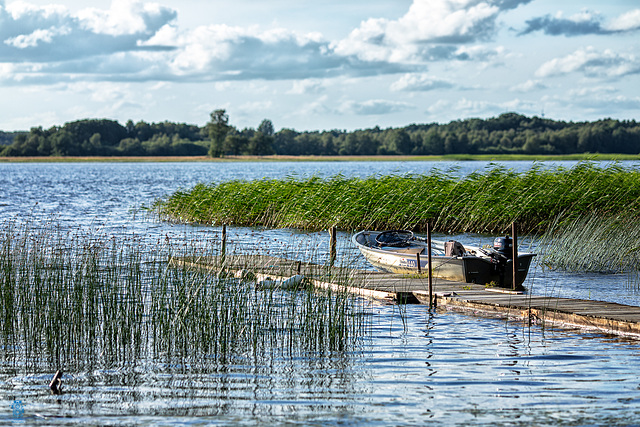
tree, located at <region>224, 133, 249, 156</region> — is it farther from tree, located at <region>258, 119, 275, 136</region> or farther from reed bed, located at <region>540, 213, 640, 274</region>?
reed bed, located at <region>540, 213, 640, 274</region>

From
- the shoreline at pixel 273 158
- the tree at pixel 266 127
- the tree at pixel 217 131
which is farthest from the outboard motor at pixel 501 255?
the tree at pixel 266 127

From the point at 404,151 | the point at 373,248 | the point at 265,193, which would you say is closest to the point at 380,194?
the point at 265,193

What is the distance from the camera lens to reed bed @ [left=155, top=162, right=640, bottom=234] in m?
24.1

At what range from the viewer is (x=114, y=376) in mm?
9070

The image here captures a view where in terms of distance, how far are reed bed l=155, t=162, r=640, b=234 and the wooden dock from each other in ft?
28.8

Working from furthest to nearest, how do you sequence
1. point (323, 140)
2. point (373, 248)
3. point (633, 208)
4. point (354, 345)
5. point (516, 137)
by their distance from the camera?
point (323, 140) → point (516, 137) → point (633, 208) → point (373, 248) → point (354, 345)

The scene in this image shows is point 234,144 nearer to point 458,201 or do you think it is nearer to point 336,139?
point 336,139

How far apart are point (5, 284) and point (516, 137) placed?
12654 cm

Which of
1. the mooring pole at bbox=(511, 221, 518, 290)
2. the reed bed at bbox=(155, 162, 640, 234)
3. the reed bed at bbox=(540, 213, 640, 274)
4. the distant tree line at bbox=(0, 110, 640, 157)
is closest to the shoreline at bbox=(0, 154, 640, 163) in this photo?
the distant tree line at bbox=(0, 110, 640, 157)

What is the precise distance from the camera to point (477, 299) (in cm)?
1312

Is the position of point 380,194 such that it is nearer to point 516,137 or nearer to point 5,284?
point 5,284

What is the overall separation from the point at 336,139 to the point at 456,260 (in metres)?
150

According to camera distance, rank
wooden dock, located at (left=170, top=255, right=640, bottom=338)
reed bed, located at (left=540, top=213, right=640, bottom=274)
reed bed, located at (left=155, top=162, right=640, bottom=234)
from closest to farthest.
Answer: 1. wooden dock, located at (left=170, top=255, right=640, bottom=338)
2. reed bed, located at (left=540, top=213, right=640, bottom=274)
3. reed bed, located at (left=155, top=162, right=640, bottom=234)

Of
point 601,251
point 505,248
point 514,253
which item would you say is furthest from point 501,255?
point 601,251
